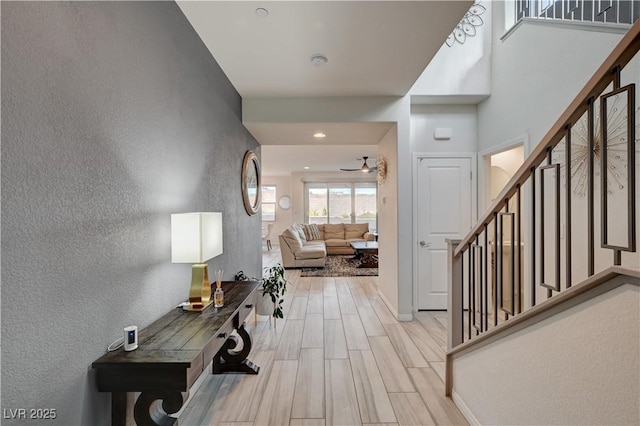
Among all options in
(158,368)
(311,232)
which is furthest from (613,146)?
(311,232)

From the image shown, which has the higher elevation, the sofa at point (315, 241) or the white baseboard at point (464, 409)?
the sofa at point (315, 241)

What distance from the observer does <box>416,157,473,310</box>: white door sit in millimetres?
3812

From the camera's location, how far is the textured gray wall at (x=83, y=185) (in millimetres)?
875

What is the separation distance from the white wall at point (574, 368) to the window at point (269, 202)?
9618 mm

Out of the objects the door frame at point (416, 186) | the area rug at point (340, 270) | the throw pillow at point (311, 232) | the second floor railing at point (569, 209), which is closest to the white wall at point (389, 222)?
the door frame at point (416, 186)

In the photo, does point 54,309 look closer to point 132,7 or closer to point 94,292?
point 94,292

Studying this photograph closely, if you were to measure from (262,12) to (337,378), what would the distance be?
2.69m

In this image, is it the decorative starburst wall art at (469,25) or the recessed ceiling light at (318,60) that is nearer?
the recessed ceiling light at (318,60)

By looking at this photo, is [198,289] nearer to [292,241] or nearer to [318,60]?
[318,60]

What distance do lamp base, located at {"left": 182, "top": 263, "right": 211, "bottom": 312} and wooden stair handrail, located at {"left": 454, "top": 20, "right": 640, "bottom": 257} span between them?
1.68 metres

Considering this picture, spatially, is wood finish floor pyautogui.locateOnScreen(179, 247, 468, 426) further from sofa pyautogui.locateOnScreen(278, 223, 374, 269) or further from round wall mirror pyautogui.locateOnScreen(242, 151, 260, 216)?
sofa pyautogui.locateOnScreen(278, 223, 374, 269)

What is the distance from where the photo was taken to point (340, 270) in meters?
6.48

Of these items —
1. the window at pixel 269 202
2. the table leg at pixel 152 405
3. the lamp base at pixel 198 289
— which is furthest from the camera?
the window at pixel 269 202

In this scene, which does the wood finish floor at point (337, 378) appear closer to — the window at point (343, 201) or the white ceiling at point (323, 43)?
the white ceiling at point (323, 43)
